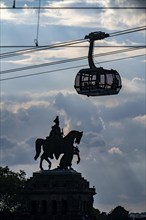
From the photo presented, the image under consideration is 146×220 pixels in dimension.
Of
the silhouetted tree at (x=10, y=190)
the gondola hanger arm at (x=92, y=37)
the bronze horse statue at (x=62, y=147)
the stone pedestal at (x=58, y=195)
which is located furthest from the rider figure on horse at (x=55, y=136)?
the silhouetted tree at (x=10, y=190)

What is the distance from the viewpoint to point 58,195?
9444cm

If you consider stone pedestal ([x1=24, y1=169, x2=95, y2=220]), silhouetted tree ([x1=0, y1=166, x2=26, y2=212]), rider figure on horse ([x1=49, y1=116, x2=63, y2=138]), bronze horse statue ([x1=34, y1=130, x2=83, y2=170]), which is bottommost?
stone pedestal ([x1=24, y1=169, x2=95, y2=220])

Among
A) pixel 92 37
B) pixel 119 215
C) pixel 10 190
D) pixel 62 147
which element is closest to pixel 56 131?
pixel 62 147

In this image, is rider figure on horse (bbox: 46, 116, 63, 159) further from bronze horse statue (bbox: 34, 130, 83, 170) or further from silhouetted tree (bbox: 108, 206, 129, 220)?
silhouetted tree (bbox: 108, 206, 129, 220)

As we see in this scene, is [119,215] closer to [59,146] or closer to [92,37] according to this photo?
[59,146]

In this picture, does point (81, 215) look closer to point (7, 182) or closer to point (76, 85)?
point (76, 85)

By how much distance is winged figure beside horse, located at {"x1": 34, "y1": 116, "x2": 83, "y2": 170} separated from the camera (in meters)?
93.8

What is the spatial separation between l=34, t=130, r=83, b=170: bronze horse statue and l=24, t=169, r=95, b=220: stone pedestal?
1.36m

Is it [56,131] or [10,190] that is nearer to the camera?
[56,131]

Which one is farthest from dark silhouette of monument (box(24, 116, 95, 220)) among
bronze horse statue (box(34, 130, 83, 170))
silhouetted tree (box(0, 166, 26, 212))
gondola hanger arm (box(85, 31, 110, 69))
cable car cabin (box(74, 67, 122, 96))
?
silhouetted tree (box(0, 166, 26, 212))

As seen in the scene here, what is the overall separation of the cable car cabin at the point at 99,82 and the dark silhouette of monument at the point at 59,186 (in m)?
34.1

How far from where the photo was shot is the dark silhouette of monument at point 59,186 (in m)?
93.6

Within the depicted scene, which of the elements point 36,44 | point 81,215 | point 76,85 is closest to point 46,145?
point 81,215

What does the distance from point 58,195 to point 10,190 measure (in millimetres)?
54127
